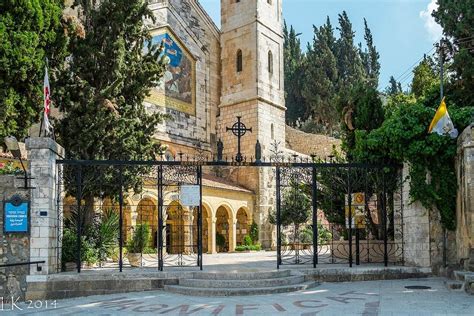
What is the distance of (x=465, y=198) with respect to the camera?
10812mm

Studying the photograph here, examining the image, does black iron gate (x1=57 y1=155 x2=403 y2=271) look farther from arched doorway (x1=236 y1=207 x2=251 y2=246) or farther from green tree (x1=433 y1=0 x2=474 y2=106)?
arched doorway (x1=236 y1=207 x2=251 y2=246)

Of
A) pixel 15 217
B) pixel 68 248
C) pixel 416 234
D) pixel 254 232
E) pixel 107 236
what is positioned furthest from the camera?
pixel 254 232

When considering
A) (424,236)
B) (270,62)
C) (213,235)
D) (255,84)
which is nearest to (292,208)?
(213,235)

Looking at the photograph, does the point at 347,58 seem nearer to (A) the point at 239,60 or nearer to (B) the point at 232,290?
(A) the point at 239,60

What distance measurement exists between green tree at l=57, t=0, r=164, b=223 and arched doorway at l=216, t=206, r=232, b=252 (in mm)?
11544

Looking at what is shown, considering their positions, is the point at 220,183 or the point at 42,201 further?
the point at 220,183

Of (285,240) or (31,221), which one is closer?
(31,221)

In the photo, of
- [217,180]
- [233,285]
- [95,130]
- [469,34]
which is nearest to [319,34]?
[217,180]

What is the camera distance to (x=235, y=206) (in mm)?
27312

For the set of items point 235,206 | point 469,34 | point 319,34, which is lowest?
point 235,206

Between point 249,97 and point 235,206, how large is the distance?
6.35m

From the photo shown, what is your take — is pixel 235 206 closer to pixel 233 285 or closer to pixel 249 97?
pixel 249 97

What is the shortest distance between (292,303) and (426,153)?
15.7ft

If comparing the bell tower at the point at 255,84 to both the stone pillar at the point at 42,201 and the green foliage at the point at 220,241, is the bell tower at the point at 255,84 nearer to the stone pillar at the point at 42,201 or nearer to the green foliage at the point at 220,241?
the green foliage at the point at 220,241
